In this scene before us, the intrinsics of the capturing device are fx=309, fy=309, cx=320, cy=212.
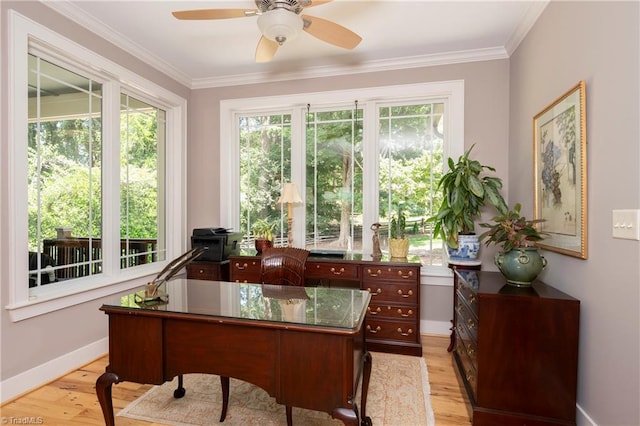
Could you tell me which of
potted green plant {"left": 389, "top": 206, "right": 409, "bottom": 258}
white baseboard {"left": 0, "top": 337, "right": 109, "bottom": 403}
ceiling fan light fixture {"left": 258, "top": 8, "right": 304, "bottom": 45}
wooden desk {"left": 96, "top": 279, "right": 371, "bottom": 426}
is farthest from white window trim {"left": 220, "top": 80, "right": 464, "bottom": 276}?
wooden desk {"left": 96, "top": 279, "right": 371, "bottom": 426}

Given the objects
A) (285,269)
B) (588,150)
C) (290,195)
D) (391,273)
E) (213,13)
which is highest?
(213,13)

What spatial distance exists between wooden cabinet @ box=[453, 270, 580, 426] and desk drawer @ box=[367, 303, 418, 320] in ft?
3.00

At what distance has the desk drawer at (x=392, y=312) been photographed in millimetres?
2771

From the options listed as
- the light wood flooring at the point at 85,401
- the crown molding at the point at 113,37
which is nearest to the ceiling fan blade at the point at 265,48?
the crown molding at the point at 113,37

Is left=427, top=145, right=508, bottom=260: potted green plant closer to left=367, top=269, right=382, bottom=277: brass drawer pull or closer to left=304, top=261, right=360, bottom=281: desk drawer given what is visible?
left=367, top=269, right=382, bottom=277: brass drawer pull

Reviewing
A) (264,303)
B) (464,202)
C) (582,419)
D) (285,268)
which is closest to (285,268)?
(285,268)

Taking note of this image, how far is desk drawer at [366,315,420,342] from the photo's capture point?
2.77 meters

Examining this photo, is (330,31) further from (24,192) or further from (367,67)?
(24,192)

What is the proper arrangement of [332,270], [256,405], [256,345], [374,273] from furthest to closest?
[332,270]
[374,273]
[256,405]
[256,345]

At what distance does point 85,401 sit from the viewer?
2.10 m

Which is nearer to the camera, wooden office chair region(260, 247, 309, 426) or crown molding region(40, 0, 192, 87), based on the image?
wooden office chair region(260, 247, 309, 426)

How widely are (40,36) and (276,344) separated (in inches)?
108

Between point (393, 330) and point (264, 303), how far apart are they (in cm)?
162

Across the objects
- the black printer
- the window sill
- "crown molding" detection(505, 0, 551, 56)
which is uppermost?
"crown molding" detection(505, 0, 551, 56)
